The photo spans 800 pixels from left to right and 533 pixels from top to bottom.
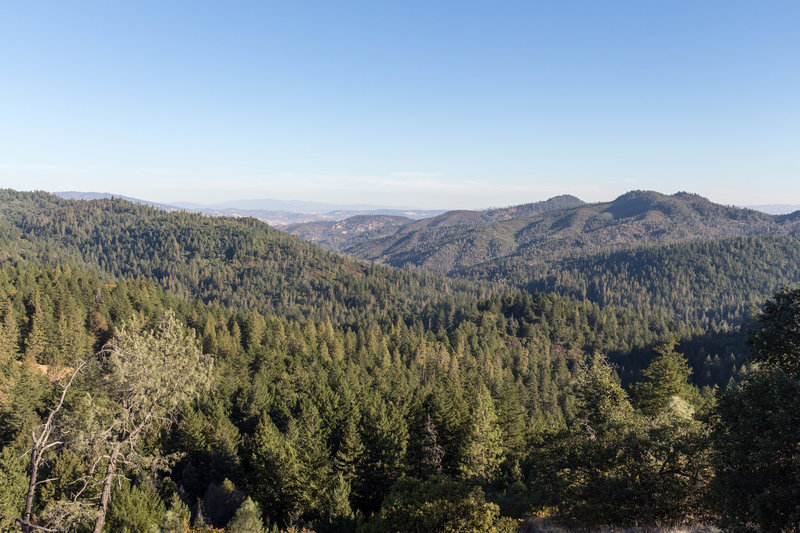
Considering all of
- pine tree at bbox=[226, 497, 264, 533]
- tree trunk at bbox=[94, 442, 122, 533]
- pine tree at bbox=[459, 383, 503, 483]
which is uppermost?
tree trunk at bbox=[94, 442, 122, 533]

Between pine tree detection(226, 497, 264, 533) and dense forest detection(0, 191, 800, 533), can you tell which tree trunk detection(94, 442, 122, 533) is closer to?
dense forest detection(0, 191, 800, 533)

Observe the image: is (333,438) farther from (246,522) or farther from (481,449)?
(246,522)

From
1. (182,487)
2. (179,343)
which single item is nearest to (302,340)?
(182,487)

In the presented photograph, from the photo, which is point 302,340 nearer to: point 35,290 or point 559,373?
point 35,290

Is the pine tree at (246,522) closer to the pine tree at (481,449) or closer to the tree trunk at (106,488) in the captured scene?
the tree trunk at (106,488)

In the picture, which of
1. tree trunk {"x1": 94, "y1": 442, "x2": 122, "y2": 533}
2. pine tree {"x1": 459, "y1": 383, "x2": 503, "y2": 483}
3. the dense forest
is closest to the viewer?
the dense forest

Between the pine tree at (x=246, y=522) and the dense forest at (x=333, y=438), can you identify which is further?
the pine tree at (x=246, y=522)

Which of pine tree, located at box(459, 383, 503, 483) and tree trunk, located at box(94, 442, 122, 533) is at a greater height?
tree trunk, located at box(94, 442, 122, 533)

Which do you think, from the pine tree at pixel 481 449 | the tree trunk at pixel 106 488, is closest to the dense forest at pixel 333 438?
the tree trunk at pixel 106 488

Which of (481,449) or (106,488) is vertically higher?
(106,488)

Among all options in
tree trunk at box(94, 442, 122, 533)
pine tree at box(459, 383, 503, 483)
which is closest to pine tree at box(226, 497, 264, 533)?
tree trunk at box(94, 442, 122, 533)

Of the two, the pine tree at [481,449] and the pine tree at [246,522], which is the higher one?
the pine tree at [246,522]

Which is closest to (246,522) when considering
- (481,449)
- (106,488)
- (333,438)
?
(106,488)

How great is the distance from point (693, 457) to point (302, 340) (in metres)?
95.1
